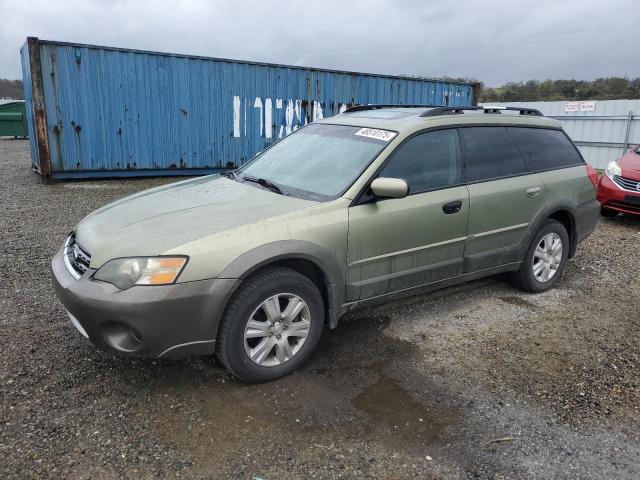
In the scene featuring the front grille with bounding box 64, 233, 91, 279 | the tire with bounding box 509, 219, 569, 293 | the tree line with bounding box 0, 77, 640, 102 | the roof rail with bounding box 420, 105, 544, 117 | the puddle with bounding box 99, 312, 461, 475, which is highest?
the tree line with bounding box 0, 77, 640, 102

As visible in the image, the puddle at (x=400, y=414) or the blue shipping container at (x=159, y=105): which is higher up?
the blue shipping container at (x=159, y=105)

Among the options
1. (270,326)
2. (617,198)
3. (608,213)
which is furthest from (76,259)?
(608,213)

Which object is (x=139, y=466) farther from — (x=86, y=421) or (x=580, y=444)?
(x=580, y=444)

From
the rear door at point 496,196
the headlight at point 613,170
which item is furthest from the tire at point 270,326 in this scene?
the headlight at point 613,170

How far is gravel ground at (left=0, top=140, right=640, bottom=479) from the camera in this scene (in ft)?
8.02

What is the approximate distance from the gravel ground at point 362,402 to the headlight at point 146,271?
73 centimetres

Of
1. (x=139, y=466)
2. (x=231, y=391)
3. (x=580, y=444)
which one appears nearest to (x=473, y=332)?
(x=580, y=444)

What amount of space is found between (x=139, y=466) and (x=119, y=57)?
9858mm

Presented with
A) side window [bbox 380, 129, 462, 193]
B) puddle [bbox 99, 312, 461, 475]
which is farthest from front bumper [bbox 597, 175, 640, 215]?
puddle [bbox 99, 312, 461, 475]

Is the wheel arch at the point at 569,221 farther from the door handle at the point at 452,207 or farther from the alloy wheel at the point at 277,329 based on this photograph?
the alloy wheel at the point at 277,329

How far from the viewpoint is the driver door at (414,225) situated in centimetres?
338

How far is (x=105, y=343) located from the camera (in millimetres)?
2766

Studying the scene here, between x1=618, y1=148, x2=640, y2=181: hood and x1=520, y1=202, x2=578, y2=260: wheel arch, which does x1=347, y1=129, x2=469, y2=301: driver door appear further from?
x1=618, y1=148, x2=640, y2=181: hood

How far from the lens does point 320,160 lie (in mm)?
3773
